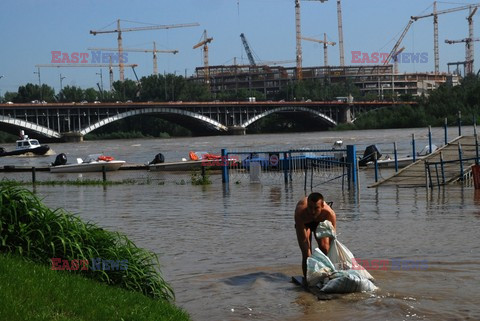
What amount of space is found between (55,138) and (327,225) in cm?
11193

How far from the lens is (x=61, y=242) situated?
971cm

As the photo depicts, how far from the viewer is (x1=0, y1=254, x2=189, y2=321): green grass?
299 inches

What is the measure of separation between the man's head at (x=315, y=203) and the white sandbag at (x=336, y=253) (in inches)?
A: 7.5

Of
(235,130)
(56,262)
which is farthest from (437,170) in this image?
(235,130)

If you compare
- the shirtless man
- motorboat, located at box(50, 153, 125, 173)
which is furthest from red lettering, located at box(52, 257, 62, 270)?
motorboat, located at box(50, 153, 125, 173)

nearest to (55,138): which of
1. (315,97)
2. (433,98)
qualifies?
(433,98)

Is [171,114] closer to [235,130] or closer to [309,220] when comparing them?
[235,130]

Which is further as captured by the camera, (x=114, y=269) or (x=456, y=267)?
(x=456, y=267)

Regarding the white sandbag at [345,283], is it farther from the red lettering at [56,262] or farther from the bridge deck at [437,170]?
the bridge deck at [437,170]

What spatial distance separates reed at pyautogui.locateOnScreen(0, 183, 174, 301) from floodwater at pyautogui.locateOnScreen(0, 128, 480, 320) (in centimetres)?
83

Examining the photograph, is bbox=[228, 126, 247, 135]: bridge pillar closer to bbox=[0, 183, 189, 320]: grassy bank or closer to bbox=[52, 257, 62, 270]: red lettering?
bbox=[0, 183, 189, 320]: grassy bank

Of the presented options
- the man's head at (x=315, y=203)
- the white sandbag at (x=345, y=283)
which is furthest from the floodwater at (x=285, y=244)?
the man's head at (x=315, y=203)

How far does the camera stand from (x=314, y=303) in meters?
10.4

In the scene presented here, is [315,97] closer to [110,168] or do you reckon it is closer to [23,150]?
[23,150]
